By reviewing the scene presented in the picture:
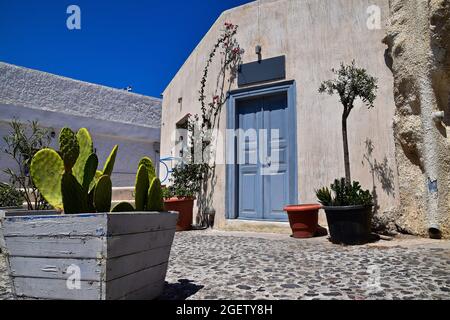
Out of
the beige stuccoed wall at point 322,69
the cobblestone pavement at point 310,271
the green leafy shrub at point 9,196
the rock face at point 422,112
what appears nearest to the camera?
the cobblestone pavement at point 310,271

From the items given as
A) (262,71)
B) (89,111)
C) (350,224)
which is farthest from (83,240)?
(89,111)

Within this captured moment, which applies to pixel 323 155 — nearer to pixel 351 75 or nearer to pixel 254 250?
pixel 351 75

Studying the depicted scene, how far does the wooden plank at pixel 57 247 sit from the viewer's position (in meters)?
1.62

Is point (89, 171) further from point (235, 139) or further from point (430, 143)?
point (235, 139)

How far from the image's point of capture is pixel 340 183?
413 centimetres

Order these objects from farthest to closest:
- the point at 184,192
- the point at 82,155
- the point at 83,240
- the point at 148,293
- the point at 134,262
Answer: the point at 184,192, the point at 82,155, the point at 148,293, the point at 134,262, the point at 83,240

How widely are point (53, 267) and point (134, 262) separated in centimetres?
41

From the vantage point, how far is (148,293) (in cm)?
198

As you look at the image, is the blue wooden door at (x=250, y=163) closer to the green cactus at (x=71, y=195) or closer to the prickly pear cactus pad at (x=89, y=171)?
the prickly pear cactus pad at (x=89, y=171)

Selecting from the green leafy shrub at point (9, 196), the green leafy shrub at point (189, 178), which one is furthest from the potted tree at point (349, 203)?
the green leafy shrub at point (9, 196)

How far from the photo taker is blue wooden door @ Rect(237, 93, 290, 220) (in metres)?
5.42

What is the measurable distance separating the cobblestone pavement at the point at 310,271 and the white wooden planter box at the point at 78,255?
55cm
